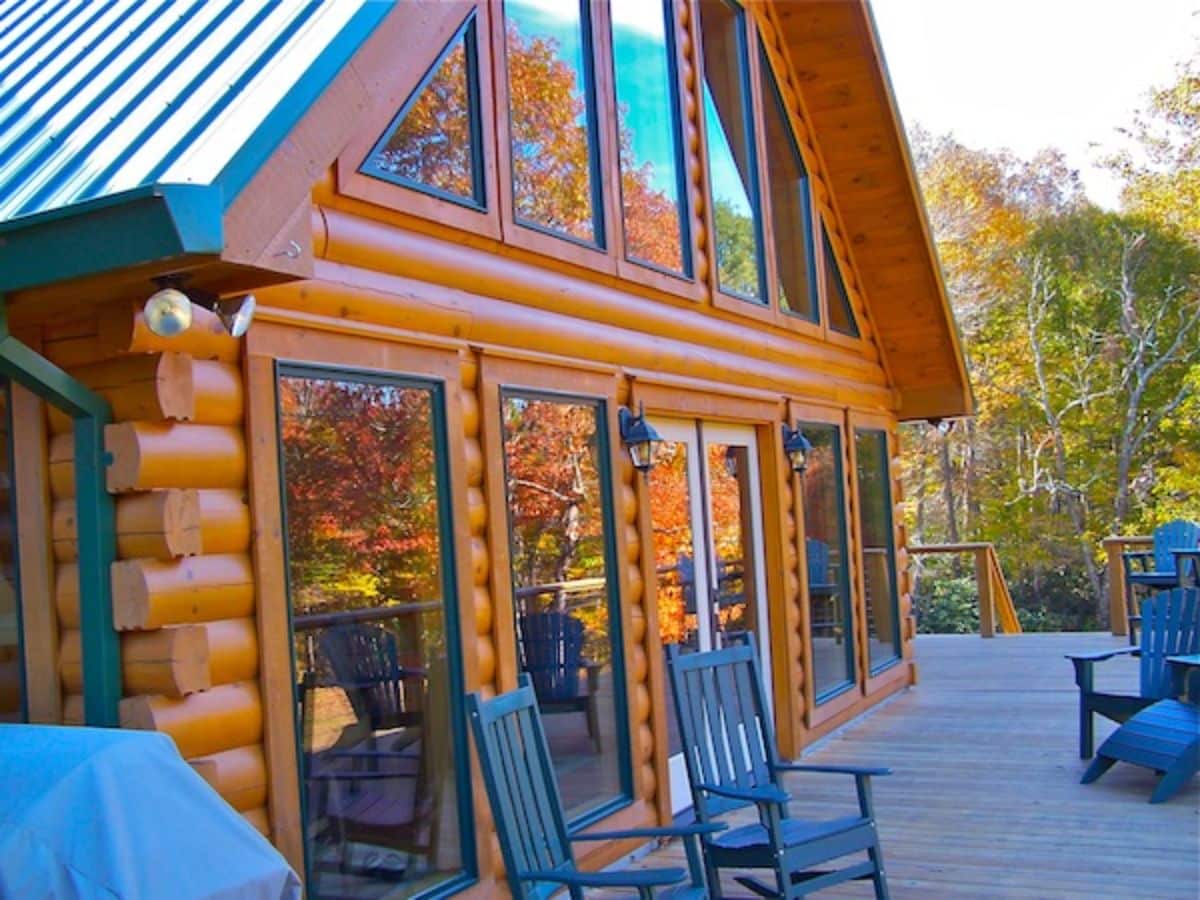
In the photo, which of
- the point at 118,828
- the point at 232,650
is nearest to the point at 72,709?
the point at 232,650

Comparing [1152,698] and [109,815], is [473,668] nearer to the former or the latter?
[109,815]

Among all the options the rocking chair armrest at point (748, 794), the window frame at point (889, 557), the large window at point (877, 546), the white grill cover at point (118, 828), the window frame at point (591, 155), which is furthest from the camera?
the large window at point (877, 546)

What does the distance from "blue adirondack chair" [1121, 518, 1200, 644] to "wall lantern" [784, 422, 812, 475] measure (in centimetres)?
Answer: 390

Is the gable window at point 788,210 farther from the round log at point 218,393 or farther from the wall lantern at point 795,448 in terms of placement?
the round log at point 218,393

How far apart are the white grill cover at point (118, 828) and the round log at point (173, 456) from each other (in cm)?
72

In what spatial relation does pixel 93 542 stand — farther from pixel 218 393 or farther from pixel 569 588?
pixel 569 588

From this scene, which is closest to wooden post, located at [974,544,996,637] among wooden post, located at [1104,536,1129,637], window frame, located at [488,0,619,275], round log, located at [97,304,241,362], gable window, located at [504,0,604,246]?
wooden post, located at [1104,536,1129,637]

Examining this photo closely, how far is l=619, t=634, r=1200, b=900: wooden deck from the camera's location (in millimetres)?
5031

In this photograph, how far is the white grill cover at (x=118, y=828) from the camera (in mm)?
2365

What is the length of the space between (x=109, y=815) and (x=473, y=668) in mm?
2080

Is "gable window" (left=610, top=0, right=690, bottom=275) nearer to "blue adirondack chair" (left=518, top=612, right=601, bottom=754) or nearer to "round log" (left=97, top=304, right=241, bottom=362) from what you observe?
"blue adirondack chair" (left=518, top=612, right=601, bottom=754)

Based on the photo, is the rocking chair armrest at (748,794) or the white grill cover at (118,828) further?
the rocking chair armrest at (748,794)

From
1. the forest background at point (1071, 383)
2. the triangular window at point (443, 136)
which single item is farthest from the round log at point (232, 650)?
the forest background at point (1071, 383)

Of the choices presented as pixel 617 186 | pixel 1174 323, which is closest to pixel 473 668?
pixel 617 186
